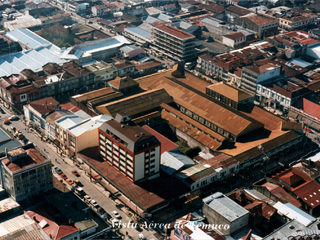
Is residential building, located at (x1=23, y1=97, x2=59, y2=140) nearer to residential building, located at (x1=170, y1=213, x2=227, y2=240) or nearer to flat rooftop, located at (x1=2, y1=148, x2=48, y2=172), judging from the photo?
flat rooftop, located at (x1=2, y1=148, x2=48, y2=172)

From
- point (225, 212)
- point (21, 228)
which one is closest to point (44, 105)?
point (21, 228)

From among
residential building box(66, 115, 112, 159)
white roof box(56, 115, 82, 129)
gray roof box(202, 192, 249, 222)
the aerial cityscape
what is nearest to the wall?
the aerial cityscape

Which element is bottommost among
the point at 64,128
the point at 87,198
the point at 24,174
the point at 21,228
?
the point at 87,198

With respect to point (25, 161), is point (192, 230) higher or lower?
lower

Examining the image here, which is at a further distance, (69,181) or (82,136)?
(82,136)

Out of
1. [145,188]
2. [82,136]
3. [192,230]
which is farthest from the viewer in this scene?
[82,136]

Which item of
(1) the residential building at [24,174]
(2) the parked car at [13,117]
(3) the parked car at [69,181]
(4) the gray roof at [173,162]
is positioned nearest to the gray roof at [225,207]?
(4) the gray roof at [173,162]

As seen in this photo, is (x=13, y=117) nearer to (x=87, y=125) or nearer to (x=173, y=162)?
(x=87, y=125)
